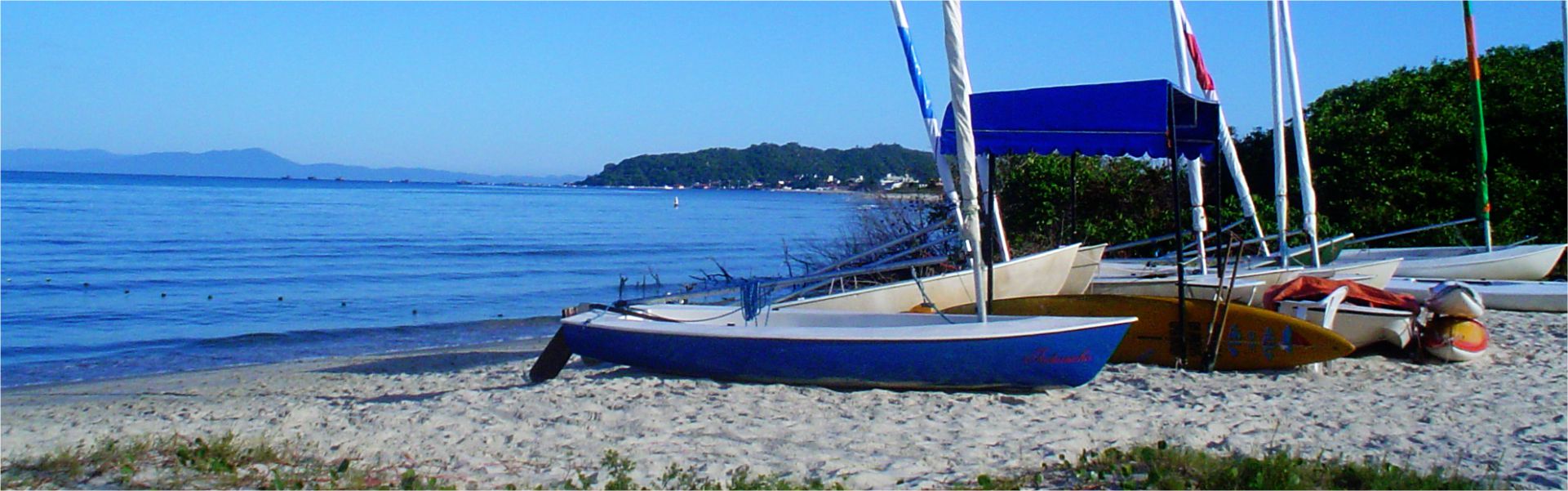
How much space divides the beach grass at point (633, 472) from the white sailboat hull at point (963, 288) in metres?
5.47

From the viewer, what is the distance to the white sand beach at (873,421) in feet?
22.0

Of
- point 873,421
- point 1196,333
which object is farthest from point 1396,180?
point 873,421

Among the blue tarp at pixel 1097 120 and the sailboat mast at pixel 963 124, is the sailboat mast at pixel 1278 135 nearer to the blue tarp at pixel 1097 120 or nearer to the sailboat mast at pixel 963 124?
the blue tarp at pixel 1097 120

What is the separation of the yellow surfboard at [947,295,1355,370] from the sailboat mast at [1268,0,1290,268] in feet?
11.3

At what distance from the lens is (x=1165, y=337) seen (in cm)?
1038

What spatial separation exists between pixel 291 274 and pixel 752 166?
4010 inches

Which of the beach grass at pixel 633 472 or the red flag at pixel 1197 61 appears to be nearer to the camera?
the beach grass at pixel 633 472

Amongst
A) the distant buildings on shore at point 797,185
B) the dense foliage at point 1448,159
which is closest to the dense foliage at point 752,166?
the distant buildings on shore at point 797,185

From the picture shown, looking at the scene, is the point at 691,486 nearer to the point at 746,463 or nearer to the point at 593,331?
the point at 746,463

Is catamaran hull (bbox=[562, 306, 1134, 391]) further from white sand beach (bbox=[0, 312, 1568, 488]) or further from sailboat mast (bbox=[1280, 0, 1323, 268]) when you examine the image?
sailboat mast (bbox=[1280, 0, 1323, 268])

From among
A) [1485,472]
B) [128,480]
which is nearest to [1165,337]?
[1485,472]

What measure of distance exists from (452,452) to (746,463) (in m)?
1.81

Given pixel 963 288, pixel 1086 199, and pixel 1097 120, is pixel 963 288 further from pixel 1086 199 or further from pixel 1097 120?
pixel 1086 199

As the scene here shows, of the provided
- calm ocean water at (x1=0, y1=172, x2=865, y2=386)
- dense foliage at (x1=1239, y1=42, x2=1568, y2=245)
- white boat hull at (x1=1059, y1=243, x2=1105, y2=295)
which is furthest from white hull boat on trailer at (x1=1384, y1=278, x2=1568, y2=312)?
calm ocean water at (x1=0, y1=172, x2=865, y2=386)
